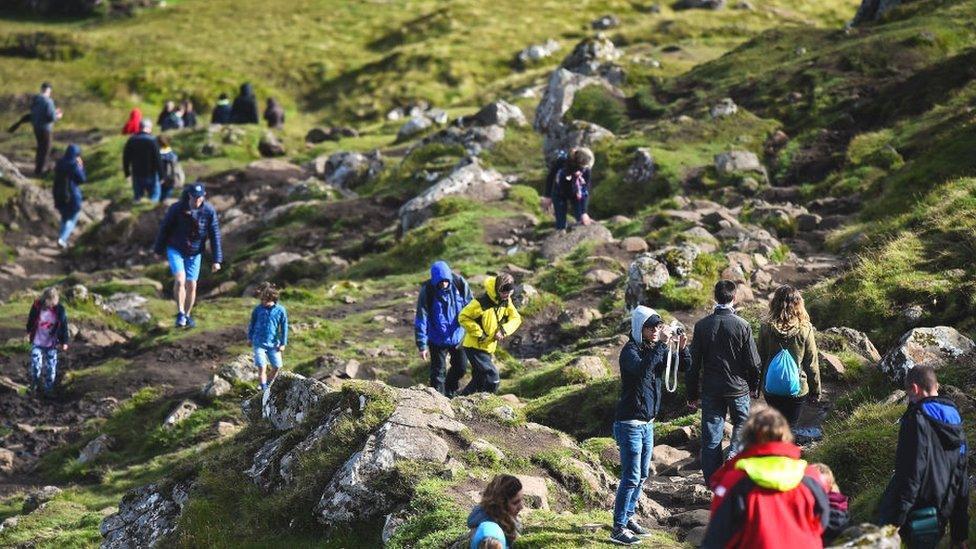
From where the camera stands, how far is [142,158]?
3694 centimetres

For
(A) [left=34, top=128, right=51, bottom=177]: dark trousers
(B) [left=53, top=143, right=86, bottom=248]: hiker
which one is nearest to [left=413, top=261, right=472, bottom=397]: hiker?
(B) [left=53, top=143, right=86, bottom=248]: hiker

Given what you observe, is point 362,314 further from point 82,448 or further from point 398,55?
point 398,55

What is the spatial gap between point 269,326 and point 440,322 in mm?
3678

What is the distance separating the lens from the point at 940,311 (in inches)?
687

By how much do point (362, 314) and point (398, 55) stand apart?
40.3 m

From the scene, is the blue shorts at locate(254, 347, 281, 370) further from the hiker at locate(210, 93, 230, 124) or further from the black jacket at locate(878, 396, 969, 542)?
the hiker at locate(210, 93, 230, 124)

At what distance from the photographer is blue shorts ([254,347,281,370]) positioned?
778 inches

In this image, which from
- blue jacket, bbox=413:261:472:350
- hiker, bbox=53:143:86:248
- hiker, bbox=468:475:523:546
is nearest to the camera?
hiker, bbox=468:475:523:546

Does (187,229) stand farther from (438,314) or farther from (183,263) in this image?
(438,314)

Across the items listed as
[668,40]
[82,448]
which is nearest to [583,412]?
[82,448]

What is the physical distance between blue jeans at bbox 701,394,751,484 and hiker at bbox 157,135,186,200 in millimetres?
28273

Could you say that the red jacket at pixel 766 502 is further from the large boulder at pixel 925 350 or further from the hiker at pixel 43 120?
the hiker at pixel 43 120

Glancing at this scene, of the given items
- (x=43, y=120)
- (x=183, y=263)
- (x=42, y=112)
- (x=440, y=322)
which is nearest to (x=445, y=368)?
(x=440, y=322)

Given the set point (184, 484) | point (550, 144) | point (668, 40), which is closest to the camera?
point (184, 484)
